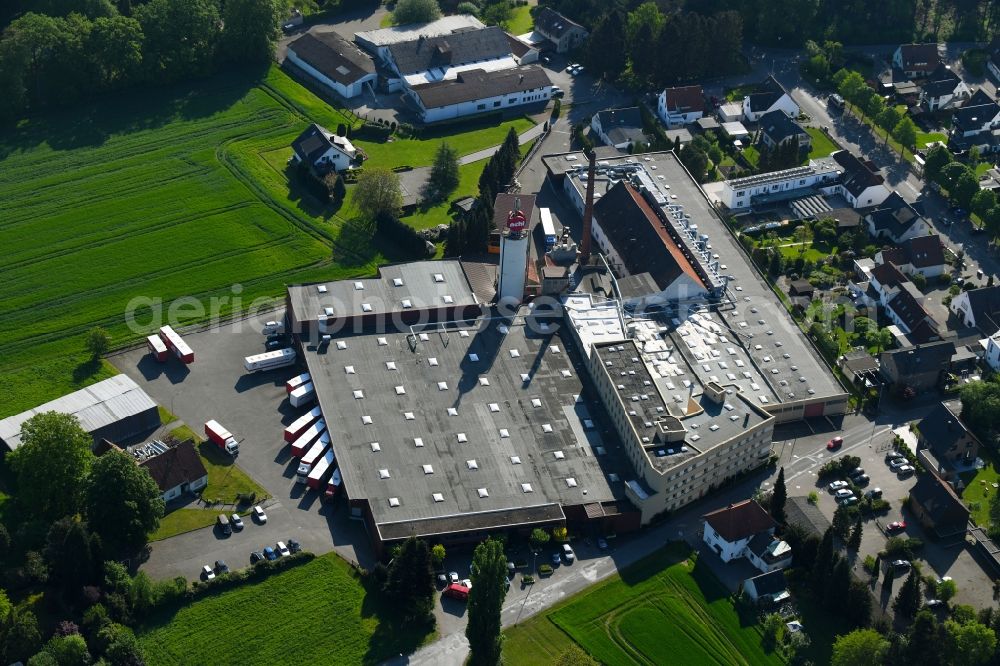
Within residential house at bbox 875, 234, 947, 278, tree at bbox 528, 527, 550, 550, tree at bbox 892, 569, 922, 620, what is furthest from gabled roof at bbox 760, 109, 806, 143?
tree at bbox 528, 527, 550, 550

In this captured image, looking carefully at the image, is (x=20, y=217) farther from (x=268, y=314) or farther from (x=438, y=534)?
(x=438, y=534)

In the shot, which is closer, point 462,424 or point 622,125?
point 462,424

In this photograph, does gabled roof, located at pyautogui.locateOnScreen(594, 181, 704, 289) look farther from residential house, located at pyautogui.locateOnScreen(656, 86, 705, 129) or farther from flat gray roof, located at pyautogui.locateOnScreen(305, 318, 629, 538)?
residential house, located at pyautogui.locateOnScreen(656, 86, 705, 129)

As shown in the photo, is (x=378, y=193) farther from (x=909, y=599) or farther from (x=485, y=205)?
(x=909, y=599)

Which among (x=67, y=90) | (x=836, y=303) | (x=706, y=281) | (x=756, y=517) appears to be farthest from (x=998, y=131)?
(x=67, y=90)

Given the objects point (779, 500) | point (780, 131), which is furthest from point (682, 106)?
point (779, 500)

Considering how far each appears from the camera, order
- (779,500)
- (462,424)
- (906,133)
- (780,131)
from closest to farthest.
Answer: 1. (779,500)
2. (462,424)
3. (906,133)
4. (780,131)
